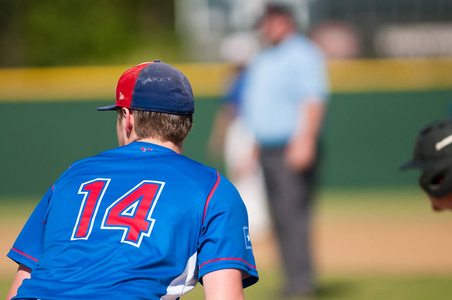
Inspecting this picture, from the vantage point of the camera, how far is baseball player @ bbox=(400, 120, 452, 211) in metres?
3.23

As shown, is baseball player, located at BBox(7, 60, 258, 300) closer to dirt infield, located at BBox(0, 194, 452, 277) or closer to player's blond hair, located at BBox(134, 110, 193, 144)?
player's blond hair, located at BBox(134, 110, 193, 144)

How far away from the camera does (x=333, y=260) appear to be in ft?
27.2

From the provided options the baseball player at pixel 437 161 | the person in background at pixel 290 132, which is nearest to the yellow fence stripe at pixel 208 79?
the person in background at pixel 290 132

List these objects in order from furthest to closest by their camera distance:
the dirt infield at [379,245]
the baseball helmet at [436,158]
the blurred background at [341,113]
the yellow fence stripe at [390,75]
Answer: the yellow fence stripe at [390,75] → the blurred background at [341,113] → the dirt infield at [379,245] → the baseball helmet at [436,158]

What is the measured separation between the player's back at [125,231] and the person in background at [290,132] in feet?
13.2

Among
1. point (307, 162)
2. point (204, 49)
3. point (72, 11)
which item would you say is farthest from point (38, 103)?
point (72, 11)

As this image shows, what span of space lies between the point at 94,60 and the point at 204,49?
5.49 meters

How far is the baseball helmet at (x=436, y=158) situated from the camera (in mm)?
3230

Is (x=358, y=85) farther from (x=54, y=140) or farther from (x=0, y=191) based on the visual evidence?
(x=0, y=191)

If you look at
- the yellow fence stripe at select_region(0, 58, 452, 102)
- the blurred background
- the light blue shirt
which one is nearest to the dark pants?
the light blue shirt

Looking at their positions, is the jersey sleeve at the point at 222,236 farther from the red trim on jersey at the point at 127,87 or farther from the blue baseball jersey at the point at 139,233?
the red trim on jersey at the point at 127,87

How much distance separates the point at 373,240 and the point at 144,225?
7.20 metres

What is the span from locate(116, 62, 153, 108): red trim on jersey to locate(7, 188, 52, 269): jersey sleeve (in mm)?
393

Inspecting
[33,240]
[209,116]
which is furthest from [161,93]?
[209,116]
